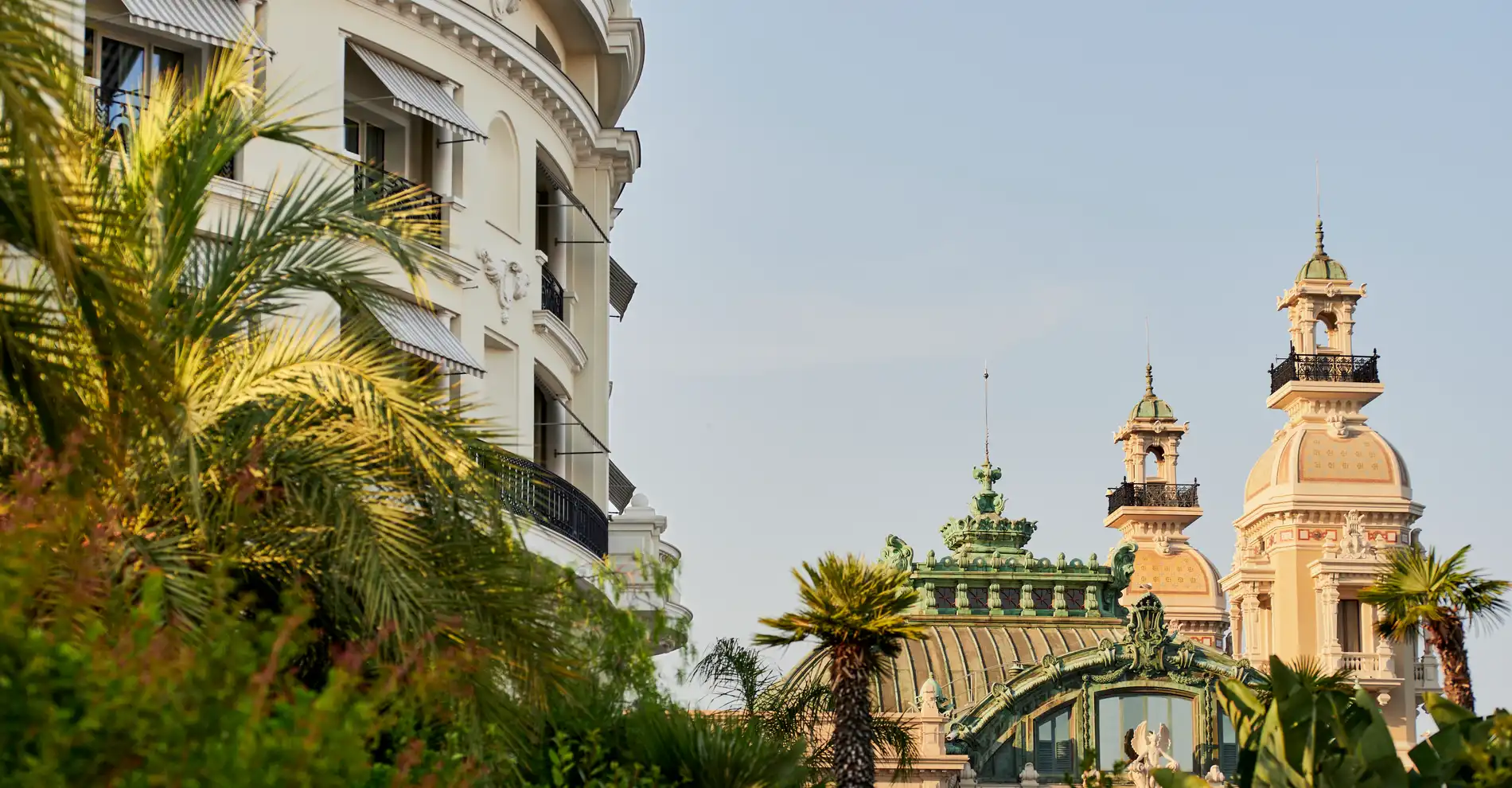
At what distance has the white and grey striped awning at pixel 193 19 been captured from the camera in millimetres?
23750

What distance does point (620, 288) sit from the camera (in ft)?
127

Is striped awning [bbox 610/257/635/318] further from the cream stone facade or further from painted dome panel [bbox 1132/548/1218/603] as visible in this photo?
painted dome panel [bbox 1132/548/1218/603]

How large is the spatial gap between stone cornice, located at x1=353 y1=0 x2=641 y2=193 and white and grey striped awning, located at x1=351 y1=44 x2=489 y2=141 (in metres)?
0.63

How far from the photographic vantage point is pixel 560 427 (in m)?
33.7

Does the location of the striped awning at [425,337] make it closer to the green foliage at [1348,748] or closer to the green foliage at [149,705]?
the green foliage at [1348,748]

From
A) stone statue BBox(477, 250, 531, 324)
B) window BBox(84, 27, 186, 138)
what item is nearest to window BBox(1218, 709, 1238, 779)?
stone statue BBox(477, 250, 531, 324)

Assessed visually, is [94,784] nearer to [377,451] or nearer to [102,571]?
[102,571]

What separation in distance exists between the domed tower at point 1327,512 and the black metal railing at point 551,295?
43.5m

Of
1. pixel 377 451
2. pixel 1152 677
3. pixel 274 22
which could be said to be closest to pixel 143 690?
pixel 377 451

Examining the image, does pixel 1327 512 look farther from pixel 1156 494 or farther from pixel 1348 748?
pixel 1348 748

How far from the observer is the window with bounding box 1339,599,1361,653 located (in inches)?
2931

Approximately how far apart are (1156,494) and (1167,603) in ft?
23.1

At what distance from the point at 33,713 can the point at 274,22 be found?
704 inches

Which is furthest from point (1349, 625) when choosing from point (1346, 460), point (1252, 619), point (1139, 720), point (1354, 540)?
point (1139, 720)
